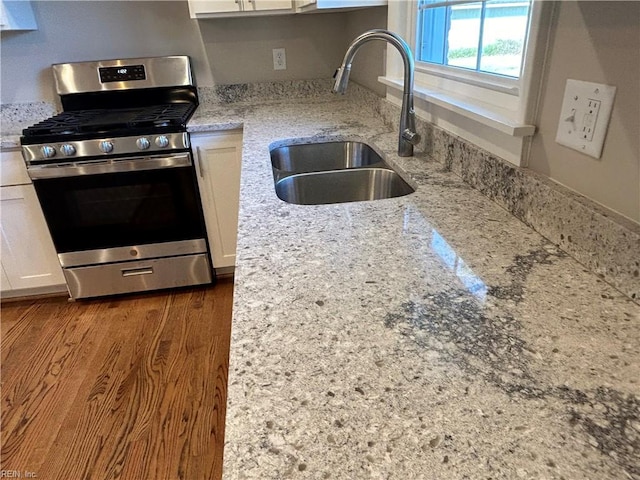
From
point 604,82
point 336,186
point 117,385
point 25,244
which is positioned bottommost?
point 117,385

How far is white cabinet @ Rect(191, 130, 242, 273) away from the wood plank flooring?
26cm

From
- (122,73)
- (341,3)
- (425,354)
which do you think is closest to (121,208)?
(122,73)

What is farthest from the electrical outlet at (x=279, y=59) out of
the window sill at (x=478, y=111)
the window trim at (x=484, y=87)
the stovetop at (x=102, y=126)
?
the window sill at (x=478, y=111)

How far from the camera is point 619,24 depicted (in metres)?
0.66

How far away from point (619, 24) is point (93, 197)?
215 centimetres

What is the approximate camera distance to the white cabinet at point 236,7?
214 cm

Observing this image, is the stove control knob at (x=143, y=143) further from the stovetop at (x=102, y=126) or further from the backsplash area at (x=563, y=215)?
the backsplash area at (x=563, y=215)

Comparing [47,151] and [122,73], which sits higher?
[122,73]

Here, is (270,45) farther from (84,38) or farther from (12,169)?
(12,169)

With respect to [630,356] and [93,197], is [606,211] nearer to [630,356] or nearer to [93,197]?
[630,356]

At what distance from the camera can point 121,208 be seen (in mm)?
2184

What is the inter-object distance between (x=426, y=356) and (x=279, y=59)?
8.04ft

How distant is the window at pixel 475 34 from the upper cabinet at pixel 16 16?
197 cm

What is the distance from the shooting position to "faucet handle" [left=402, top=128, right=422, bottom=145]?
4.40ft
